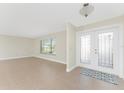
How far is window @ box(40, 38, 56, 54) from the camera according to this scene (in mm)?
6379

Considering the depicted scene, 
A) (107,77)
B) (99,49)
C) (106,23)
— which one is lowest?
(107,77)

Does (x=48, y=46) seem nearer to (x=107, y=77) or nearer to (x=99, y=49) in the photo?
(x=99, y=49)

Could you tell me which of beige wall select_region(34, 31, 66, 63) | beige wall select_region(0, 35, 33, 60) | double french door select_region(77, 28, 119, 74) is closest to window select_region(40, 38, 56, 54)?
beige wall select_region(34, 31, 66, 63)

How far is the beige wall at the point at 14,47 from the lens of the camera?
672cm

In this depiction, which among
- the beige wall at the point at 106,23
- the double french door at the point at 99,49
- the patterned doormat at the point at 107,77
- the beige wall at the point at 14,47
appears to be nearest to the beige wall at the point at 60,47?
the double french door at the point at 99,49

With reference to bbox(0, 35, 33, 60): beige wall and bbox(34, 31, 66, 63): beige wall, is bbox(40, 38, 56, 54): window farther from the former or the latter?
bbox(0, 35, 33, 60): beige wall

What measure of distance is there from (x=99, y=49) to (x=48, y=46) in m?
4.33

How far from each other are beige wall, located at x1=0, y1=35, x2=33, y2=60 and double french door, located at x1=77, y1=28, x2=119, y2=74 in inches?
229

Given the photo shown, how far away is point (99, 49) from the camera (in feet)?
12.0

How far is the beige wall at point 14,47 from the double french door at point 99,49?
5.81 metres

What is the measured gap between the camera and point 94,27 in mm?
3727

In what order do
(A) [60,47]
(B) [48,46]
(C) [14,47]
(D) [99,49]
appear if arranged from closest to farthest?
(D) [99,49] < (A) [60,47] < (B) [48,46] < (C) [14,47]

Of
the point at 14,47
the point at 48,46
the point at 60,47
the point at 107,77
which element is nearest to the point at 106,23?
the point at 107,77

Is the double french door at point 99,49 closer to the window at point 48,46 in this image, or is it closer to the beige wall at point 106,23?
the beige wall at point 106,23
